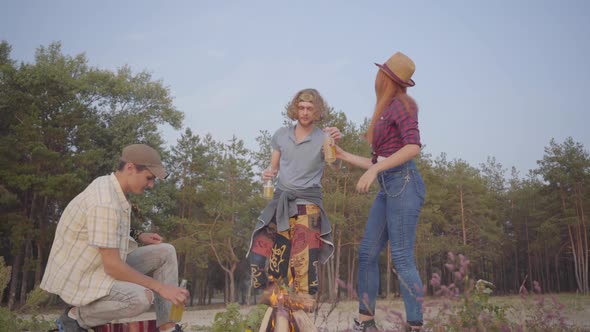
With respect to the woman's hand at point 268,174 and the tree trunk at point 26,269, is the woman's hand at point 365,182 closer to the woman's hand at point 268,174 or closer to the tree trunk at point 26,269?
the woman's hand at point 268,174

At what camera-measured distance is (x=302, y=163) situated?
15.6ft

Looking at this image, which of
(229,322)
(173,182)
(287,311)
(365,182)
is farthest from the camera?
(173,182)

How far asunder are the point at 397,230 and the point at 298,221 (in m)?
0.91

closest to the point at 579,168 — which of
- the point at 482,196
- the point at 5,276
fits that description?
the point at 482,196

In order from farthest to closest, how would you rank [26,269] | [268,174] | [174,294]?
[26,269]
[268,174]
[174,294]

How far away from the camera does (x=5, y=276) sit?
18.1ft

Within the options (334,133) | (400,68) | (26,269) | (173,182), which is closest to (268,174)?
(334,133)

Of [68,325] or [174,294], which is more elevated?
[174,294]

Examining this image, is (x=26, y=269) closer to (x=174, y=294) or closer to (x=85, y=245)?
(x=85, y=245)

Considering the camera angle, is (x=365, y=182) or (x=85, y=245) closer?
(x=85, y=245)

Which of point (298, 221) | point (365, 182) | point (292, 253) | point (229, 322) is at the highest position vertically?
point (365, 182)

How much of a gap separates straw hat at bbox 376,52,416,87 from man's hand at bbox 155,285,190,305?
104 inches

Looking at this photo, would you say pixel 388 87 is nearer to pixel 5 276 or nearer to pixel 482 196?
pixel 5 276

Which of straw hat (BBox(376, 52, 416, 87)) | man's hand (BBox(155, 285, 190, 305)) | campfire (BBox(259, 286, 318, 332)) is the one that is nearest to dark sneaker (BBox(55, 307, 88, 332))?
man's hand (BBox(155, 285, 190, 305))
